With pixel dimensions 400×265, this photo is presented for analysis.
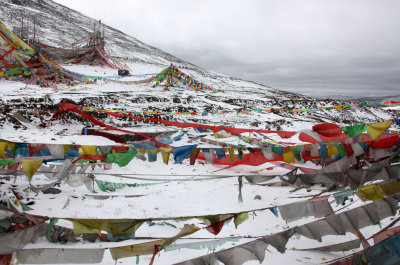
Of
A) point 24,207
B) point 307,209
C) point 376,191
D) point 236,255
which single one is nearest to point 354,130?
point 376,191

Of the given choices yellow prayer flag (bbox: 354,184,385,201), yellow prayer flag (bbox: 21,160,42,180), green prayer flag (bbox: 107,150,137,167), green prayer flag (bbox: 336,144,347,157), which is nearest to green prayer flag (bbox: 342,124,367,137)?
green prayer flag (bbox: 336,144,347,157)

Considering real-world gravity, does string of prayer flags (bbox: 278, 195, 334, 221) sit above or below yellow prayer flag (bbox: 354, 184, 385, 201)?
below

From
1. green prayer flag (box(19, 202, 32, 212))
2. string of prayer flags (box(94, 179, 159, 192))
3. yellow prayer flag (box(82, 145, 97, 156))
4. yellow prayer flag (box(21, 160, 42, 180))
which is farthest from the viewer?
string of prayer flags (box(94, 179, 159, 192))

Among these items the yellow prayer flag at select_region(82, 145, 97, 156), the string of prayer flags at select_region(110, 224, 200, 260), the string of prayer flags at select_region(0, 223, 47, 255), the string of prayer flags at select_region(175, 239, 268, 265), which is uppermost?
the yellow prayer flag at select_region(82, 145, 97, 156)

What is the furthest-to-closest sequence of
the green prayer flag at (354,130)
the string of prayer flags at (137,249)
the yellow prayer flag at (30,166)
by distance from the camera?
the green prayer flag at (354,130) → the yellow prayer flag at (30,166) → the string of prayer flags at (137,249)

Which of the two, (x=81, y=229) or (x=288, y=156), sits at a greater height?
(x=288, y=156)

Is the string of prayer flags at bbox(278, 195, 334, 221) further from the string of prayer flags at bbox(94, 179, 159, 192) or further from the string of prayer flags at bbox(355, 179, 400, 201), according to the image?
the string of prayer flags at bbox(94, 179, 159, 192)

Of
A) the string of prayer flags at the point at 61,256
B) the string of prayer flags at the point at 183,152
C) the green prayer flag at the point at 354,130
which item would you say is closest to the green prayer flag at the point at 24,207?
the string of prayer flags at the point at 61,256

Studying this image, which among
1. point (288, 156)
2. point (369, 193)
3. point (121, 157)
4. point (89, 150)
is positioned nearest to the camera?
point (369, 193)

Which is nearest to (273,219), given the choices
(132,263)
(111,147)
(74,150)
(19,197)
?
(132,263)

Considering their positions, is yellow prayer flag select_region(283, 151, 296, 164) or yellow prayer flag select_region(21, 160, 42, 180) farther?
yellow prayer flag select_region(283, 151, 296, 164)

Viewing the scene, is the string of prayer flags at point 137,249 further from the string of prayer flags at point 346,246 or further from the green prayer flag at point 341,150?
the green prayer flag at point 341,150

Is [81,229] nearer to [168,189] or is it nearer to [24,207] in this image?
[24,207]

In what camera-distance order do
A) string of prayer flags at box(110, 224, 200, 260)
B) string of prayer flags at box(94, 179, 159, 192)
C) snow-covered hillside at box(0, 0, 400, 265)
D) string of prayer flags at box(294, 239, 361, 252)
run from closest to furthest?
1. string of prayer flags at box(110, 224, 200, 260)
2. string of prayer flags at box(294, 239, 361, 252)
3. snow-covered hillside at box(0, 0, 400, 265)
4. string of prayer flags at box(94, 179, 159, 192)
